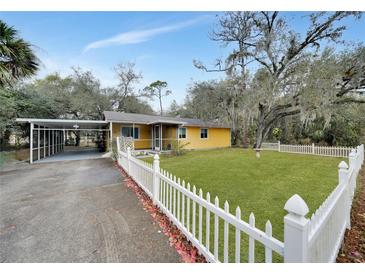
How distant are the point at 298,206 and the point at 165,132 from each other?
15535 mm

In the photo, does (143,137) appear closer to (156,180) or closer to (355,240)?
(156,180)

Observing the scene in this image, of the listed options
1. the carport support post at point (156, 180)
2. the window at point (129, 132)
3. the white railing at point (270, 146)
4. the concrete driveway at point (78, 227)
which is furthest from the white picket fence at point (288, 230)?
the white railing at point (270, 146)

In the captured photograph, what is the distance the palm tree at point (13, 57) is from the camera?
580 centimetres

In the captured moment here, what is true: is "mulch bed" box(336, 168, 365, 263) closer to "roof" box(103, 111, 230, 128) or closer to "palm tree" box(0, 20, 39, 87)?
"palm tree" box(0, 20, 39, 87)

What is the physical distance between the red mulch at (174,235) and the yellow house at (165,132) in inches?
412

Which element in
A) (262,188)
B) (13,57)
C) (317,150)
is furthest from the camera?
(317,150)

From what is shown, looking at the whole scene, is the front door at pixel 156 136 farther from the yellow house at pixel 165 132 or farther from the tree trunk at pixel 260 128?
the tree trunk at pixel 260 128

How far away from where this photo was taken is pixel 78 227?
3.03 m

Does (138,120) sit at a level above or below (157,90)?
below

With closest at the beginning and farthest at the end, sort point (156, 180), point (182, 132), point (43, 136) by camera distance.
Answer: point (156, 180) < point (43, 136) < point (182, 132)

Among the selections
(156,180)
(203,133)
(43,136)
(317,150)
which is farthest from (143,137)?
(156,180)

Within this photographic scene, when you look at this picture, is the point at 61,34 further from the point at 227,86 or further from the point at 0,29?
the point at 227,86
